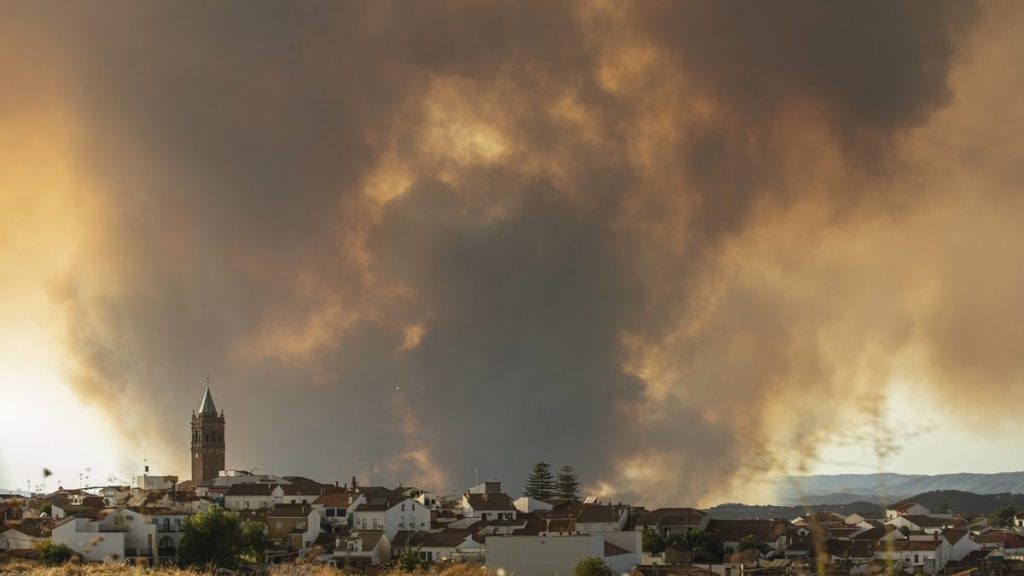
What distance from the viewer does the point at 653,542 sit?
79.3 meters

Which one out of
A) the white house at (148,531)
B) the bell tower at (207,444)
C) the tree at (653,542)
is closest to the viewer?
the white house at (148,531)

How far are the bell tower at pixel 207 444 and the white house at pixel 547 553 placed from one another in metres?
88.2

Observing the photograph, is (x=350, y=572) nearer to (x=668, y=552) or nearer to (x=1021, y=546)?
(x=668, y=552)

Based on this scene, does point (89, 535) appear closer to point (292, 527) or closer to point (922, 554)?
point (292, 527)

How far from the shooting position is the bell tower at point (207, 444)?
147 metres

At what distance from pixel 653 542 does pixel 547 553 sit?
16.7 metres

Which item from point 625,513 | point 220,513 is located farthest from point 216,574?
point 625,513

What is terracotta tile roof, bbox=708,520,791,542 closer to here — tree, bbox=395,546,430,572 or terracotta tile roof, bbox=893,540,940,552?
terracotta tile roof, bbox=893,540,940,552

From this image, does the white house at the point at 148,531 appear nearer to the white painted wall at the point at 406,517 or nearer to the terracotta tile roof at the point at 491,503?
the white painted wall at the point at 406,517

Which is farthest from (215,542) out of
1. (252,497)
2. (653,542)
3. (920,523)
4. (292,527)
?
(920,523)

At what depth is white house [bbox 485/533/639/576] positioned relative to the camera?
63.2 metres

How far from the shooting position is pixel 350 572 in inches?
2285

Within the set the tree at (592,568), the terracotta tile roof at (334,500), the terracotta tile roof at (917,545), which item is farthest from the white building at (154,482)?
the terracotta tile roof at (917,545)

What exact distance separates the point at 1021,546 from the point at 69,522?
64.3 m
